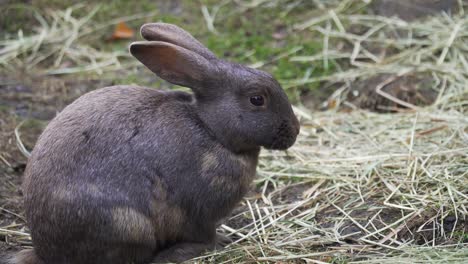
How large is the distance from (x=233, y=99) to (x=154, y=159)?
631 mm

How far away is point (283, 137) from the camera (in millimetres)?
4914

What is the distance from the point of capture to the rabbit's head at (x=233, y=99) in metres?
4.71

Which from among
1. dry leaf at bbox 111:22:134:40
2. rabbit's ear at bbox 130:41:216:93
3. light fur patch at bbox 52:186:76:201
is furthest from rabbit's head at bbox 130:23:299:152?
dry leaf at bbox 111:22:134:40

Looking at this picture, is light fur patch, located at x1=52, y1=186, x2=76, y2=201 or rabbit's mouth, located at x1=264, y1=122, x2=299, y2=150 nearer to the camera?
light fur patch, located at x1=52, y1=186, x2=76, y2=201

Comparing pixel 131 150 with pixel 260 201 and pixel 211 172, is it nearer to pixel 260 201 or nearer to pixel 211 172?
pixel 211 172

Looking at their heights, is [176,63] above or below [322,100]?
above

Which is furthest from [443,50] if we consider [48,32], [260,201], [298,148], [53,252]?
[53,252]

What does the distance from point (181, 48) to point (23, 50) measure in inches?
168

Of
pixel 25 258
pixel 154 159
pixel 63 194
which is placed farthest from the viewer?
pixel 25 258

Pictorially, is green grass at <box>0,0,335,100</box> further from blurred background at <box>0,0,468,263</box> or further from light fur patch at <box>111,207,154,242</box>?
light fur patch at <box>111,207,154,242</box>

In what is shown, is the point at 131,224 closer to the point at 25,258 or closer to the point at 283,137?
the point at 25,258

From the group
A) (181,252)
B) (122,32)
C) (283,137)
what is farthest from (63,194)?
(122,32)

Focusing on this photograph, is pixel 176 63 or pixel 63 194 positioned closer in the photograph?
pixel 63 194

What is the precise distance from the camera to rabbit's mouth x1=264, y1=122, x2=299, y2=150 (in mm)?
4887
